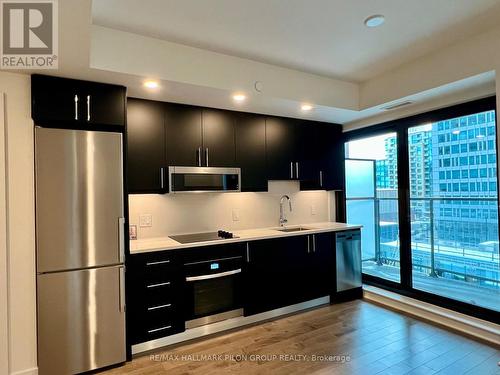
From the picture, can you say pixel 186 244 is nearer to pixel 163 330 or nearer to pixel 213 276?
Result: pixel 213 276

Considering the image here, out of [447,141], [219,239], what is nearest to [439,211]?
[447,141]

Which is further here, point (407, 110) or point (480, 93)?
point (407, 110)

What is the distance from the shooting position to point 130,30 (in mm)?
2311

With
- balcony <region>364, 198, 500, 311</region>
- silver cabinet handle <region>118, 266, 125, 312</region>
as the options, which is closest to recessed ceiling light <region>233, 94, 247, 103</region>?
silver cabinet handle <region>118, 266, 125, 312</region>

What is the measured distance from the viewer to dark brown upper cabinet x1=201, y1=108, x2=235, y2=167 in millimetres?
3236

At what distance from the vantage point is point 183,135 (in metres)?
3.11

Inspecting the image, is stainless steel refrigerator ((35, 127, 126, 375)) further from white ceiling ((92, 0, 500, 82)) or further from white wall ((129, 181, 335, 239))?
white ceiling ((92, 0, 500, 82))

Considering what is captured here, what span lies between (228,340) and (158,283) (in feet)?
3.02

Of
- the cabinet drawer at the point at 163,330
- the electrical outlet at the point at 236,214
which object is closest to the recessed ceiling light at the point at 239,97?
the electrical outlet at the point at 236,214

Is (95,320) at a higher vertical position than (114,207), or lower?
lower

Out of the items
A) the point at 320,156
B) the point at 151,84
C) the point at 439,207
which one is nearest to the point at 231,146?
the point at 151,84

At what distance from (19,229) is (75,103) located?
3.52ft

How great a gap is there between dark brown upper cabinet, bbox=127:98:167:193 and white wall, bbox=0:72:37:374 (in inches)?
31.7

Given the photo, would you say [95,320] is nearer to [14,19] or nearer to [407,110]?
[14,19]
